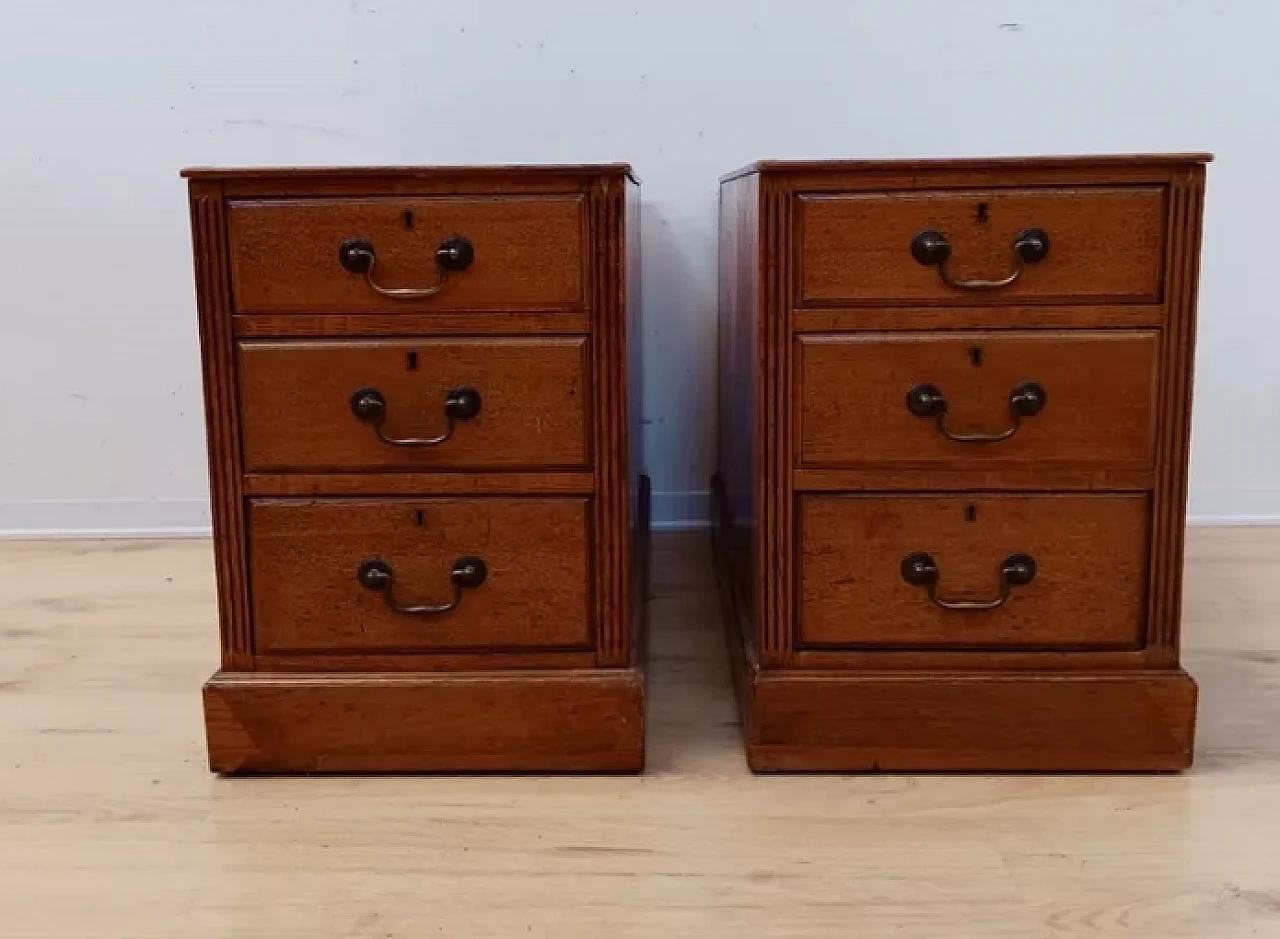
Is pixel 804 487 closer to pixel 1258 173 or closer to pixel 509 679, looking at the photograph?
pixel 509 679

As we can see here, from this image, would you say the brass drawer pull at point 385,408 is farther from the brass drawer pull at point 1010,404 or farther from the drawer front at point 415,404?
the brass drawer pull at point 1010,404

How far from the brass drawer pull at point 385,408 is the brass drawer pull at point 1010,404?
1.37 ft

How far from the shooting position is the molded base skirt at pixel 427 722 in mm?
1188

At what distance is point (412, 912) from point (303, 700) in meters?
0.31

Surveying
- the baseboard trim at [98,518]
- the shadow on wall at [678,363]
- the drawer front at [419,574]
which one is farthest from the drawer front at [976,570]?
the baseboard trim at [98,518]

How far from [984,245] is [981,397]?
0.14 metres

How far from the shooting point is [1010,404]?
3.76 feet

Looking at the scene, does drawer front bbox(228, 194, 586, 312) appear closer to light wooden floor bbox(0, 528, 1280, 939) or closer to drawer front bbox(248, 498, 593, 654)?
drawer front bbox(248, 498, 593, 654)

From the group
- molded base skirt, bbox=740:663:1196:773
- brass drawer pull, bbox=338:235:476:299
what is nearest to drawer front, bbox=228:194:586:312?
brass drawer pull, bbox=338:235:476:299

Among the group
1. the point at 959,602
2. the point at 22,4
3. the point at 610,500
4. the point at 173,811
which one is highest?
the point at 22,4

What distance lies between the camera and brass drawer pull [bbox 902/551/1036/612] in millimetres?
1167

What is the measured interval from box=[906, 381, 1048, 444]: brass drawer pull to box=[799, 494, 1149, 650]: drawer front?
6 centimetres

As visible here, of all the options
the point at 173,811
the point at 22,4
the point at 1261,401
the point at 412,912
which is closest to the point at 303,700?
the point at 173,811

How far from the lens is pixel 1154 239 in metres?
1.12
